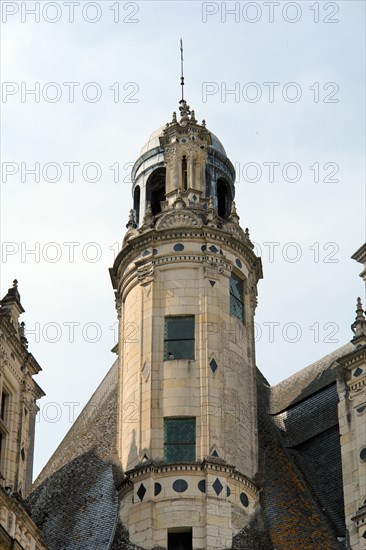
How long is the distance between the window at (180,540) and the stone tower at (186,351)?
0.08 ft

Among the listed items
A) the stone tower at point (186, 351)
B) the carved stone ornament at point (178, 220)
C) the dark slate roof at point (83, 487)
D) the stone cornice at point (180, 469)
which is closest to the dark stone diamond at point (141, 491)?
the stone tower at point (186, 351)

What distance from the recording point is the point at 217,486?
41.8 metres

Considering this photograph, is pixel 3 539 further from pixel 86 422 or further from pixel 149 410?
pixel 86 422

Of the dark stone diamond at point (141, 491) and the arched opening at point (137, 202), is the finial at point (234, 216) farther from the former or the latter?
the dark stone diamond at point (141, 491)

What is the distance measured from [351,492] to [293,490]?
7.78ft

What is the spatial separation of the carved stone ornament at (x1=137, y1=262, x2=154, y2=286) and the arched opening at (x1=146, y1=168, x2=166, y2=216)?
11.4 feet

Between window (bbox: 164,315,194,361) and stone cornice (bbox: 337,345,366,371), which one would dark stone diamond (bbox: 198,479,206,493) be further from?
stone cornice (bbox: 337,345,366,371)

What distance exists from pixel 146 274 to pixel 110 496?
6.54 meters

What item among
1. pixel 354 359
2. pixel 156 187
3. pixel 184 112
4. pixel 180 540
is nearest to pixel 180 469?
pixel 180 540

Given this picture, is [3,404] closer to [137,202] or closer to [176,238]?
[176,238]

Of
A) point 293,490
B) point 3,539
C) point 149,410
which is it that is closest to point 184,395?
point 149,410

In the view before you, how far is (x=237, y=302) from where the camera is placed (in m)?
46.3

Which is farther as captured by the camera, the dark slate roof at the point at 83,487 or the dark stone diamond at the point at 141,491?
the dark slate roof at the point at 83,487

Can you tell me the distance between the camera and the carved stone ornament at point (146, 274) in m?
45.7
